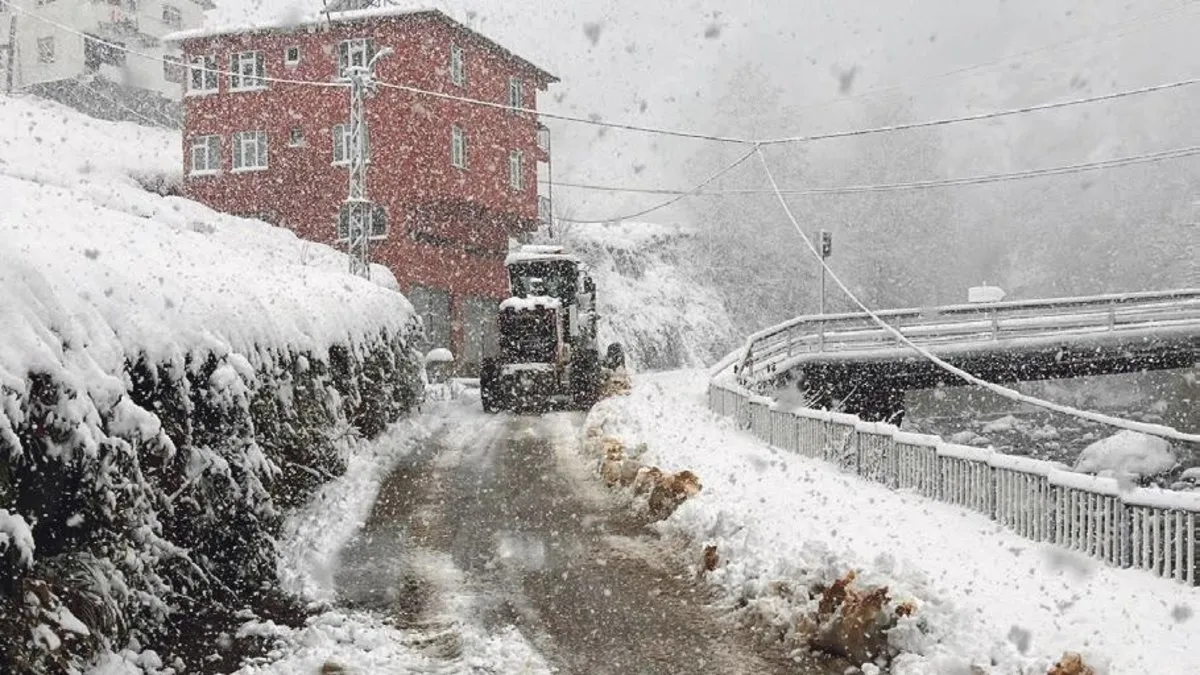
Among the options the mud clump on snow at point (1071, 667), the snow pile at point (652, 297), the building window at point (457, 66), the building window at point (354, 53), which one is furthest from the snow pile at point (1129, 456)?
the snow pile at point (652, 297)

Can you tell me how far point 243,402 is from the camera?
32.4ft

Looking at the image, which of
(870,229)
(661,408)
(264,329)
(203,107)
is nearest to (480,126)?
(203,107)

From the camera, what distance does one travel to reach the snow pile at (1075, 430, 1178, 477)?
2931 centimetres

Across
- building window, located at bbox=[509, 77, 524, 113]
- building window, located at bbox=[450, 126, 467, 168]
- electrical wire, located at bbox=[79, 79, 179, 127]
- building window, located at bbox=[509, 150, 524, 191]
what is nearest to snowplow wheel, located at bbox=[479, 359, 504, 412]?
building window, located at bbox=[450, 126, 467, 168]

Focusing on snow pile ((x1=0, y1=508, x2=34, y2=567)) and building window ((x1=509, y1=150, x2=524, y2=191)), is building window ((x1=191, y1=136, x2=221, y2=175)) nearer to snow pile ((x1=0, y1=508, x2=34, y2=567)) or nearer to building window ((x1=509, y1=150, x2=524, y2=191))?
building window ((x1=509, y1=150, x2=524, y2=191))

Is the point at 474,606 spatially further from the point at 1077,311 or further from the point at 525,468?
the point at 1077,311

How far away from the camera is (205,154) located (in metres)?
40.5

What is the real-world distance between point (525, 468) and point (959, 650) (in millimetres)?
10935

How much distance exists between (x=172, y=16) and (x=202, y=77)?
24.3 metres

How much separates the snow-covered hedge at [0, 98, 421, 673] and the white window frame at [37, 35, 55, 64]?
4858 cm

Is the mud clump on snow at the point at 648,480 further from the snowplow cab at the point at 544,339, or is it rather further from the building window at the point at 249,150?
the building window at the point at 249,150

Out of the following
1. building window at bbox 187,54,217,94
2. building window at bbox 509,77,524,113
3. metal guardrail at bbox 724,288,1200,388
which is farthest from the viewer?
building window at bbox 509,77,524,113

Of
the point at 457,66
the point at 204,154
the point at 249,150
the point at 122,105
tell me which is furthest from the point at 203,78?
the point at 122,105

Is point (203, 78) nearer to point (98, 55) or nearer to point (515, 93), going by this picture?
point (515, 93)
